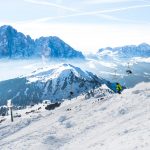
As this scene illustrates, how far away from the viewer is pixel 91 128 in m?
65.1

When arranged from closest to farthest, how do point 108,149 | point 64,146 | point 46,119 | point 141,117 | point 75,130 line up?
point 108,149
point 64,146
point 141,117
point 75,130
point 46,119

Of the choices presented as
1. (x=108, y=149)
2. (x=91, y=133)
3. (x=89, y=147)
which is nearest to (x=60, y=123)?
(x=91, y=133)

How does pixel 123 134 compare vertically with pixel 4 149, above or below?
above

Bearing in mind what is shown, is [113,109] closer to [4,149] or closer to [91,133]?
[91,133]

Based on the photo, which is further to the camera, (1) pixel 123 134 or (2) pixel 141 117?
(2) pixel 141 117

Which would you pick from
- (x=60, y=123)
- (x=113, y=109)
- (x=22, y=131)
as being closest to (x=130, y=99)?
(x=113, y=109)

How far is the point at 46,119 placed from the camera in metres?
83.2

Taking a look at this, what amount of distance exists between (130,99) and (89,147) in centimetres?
2728

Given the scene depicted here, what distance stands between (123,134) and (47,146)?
12.0 meters

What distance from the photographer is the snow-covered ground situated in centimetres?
4953

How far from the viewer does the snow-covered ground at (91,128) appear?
4953 centimetres

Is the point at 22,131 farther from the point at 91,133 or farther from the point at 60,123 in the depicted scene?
the point at 91,133

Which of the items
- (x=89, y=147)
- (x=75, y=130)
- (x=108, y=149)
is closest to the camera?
(x=108, y=149)

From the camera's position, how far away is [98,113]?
74500mm
